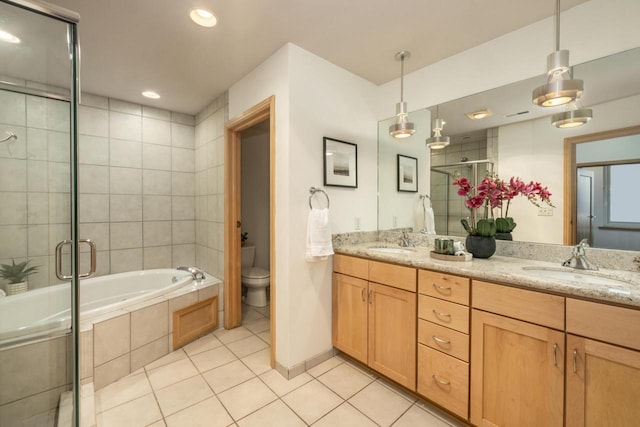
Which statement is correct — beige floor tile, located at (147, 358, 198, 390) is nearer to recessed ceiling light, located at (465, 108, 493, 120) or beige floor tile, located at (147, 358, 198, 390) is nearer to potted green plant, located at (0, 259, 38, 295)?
potted green plant, located at (0, 259, 38, 295)

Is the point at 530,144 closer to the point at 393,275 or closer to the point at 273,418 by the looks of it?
the point at 393,275

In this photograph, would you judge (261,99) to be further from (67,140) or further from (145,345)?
(145,345)

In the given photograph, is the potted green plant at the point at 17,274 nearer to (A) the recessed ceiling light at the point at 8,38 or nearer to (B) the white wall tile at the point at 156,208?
(A) the recessed ceiling light at the point at 8,38

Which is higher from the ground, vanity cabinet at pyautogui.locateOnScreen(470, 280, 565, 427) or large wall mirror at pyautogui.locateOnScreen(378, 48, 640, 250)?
large wall mirror at pyautogui.locateOnScreen(378, 48, 640, 250)

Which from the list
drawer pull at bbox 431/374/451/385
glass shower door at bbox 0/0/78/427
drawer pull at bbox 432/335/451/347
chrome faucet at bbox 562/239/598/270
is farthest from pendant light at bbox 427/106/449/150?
glass shower door at bbox 0/0/78/427

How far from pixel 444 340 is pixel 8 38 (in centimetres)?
263

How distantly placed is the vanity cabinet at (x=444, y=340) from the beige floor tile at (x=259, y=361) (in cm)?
111

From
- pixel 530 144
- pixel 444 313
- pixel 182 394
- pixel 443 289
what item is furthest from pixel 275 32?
pixel 182 394

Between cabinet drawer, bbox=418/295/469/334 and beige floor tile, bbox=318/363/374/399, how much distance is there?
71cm

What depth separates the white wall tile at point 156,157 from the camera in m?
3.04

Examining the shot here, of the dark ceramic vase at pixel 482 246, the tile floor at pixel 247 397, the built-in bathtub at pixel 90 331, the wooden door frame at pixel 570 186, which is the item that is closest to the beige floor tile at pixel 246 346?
the tile floor at pixel 247 397

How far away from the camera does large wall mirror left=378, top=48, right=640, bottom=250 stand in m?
1.42

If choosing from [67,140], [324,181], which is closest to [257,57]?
[324,181]

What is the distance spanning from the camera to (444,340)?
147 centimetres
